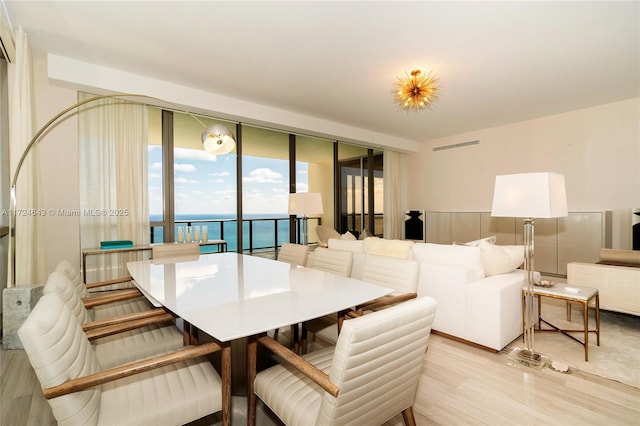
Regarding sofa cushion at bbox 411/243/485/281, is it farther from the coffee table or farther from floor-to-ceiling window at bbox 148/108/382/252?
floor-to-ceiling window at bbox 148/108/382/252

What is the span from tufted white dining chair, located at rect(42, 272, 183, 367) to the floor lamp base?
2.41 meters

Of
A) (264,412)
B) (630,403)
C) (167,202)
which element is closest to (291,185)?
(167,202)

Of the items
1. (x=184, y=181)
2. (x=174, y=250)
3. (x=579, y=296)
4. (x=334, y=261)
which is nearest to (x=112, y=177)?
(x=184, y=181)

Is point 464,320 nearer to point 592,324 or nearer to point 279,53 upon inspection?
point 592,324

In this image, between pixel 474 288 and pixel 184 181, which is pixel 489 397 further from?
pixel 184 181

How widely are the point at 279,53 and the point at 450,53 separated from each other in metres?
1.82

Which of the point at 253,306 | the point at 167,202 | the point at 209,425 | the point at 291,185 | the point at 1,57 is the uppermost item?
the point at 1,57

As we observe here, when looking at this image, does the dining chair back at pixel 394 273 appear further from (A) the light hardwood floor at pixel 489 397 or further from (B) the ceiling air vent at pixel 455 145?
(B) the ceiling air vent at pixel 455 145

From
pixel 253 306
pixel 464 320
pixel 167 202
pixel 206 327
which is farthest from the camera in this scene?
pixel 167 202

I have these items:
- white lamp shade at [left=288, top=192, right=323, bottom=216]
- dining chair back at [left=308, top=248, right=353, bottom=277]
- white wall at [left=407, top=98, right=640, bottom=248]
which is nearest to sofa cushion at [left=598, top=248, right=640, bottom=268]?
white wall at [left=407, top=98, right=640, bottom=248]

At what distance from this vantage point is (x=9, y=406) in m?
1.76

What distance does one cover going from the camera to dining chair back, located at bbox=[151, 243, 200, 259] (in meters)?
3.10

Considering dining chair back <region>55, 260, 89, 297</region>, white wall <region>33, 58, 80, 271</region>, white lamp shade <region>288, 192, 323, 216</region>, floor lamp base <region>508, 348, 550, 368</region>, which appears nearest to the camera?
dining chair back <region>55, 260, 89, 297</region>

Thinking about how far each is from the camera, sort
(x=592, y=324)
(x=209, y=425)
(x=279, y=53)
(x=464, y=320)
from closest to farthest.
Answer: (x=209, y=425) → (x=464, y=320) → (x=592, y=324) → (x=279, y=53)
